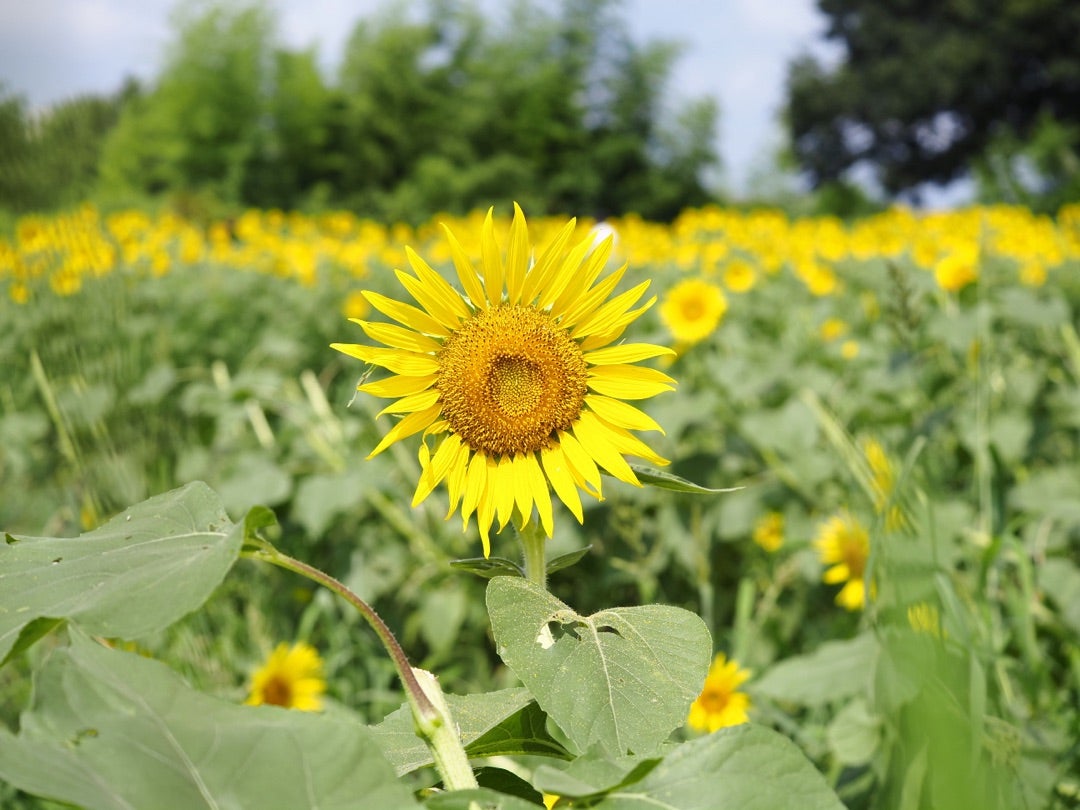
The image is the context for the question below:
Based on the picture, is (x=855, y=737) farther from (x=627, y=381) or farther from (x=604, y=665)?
(x=604, y=665)

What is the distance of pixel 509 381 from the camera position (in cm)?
82

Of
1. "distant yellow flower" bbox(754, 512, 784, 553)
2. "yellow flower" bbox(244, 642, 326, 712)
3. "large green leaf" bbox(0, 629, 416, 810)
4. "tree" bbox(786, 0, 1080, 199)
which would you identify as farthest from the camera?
"tree" bbox(786, 0, 1080, 199)

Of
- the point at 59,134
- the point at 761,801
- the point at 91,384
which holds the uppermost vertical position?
the point at 59,134

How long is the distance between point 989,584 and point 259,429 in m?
1.80

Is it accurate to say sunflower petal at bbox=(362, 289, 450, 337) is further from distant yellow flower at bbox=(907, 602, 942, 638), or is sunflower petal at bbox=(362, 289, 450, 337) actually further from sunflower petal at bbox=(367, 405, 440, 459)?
distant yellow flower at bbox=(907, 602, 942, 638)

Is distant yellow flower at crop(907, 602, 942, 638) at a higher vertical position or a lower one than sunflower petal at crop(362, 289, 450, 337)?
lower

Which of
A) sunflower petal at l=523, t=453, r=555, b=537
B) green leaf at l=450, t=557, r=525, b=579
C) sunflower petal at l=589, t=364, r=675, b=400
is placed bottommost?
green leaf at l=450, t=557, r=525, b=579

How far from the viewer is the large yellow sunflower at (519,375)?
0.83 meters

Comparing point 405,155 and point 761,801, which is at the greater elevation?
point 405,155

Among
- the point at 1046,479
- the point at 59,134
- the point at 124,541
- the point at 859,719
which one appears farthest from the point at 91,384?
the point at 1046,479

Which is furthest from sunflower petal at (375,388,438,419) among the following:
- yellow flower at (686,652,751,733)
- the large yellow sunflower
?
yellow flower at (686,652,751,733)

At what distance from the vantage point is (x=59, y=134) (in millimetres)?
1373

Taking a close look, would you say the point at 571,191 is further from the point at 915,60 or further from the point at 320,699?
the point at 320,699

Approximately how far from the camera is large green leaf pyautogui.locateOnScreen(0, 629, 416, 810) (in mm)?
426
